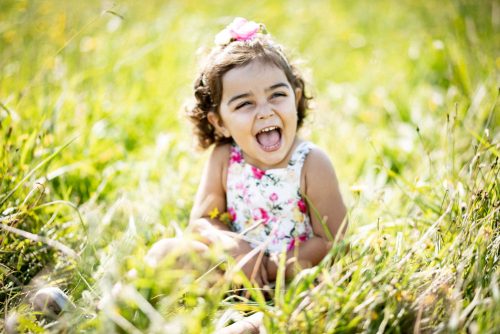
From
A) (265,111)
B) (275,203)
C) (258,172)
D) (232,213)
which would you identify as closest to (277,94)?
(265,111)

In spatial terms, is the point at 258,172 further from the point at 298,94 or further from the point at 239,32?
the point at 239,32

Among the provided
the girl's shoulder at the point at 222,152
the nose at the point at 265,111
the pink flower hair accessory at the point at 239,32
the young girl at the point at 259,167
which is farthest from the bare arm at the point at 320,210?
the pink flower hair accessory at the point at 239,32

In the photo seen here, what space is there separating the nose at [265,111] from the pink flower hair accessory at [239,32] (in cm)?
33

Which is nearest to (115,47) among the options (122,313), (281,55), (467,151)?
(281,55)

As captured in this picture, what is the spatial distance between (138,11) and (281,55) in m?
2.70

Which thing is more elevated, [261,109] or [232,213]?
[261,109]

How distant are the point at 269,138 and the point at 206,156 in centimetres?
92

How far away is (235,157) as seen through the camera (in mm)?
2338

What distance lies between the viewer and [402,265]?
160cm

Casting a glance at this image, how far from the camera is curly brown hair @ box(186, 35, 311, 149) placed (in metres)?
2.15

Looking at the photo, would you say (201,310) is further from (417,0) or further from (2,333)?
(417,0)

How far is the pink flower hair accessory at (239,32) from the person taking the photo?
2225 mm

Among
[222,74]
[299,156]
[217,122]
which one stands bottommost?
[299,156]

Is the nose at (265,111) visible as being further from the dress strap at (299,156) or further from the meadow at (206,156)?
the meadow at (206,156)
